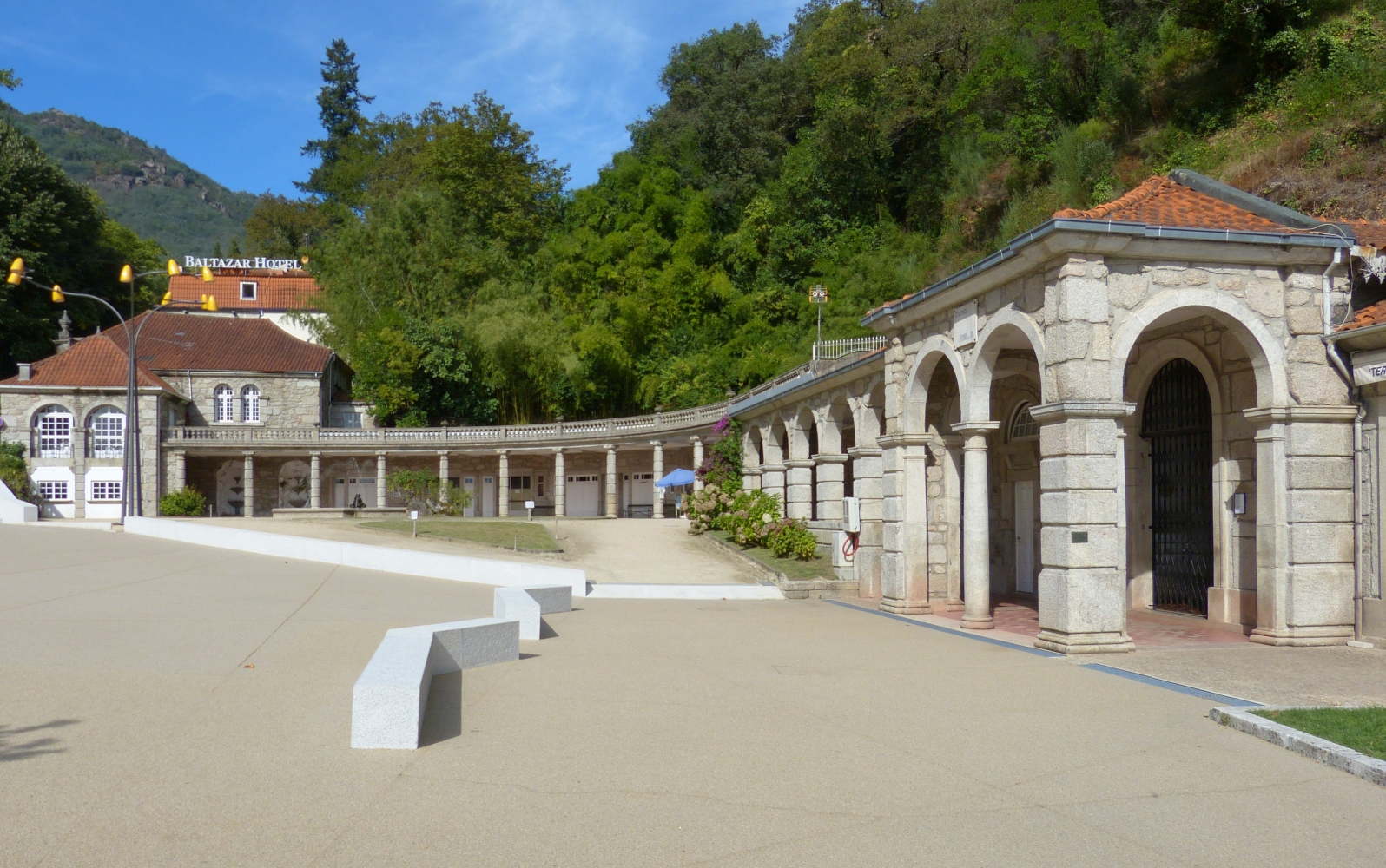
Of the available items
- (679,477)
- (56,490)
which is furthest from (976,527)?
(56,490)

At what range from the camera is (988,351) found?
12438mm

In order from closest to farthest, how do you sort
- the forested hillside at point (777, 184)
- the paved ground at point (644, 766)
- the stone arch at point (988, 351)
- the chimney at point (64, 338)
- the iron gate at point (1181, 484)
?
the paved ground at point (644, 766) → the stone arch at point (988, 351) → the iron gate at point (1181, 484) → the forested hillside at point (777, 184) → the chimney at point (64, 338)

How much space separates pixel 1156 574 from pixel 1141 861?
35.1ft

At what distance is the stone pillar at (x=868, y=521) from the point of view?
1723cm

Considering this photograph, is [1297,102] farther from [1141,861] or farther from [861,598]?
[1141,861]

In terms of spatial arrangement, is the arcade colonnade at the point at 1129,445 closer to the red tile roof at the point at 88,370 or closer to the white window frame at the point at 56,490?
the red tile roof at the point at 88,370

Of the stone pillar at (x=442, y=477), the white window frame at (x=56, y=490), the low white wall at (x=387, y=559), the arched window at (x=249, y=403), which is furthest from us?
the arched window at (x=249, y=403)

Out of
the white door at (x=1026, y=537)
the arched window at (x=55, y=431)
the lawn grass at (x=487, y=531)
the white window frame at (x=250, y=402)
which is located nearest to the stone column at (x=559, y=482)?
the lawn grass at (x=487, y=531)

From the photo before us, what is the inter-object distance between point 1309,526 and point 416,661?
9.39 metres

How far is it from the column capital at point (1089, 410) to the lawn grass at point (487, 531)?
665 inches

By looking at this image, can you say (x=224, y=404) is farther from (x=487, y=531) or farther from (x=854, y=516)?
(x=854, y=516)

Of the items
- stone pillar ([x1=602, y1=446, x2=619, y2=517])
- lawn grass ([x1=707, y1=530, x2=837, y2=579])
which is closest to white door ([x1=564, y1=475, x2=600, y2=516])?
stone pillar ([x1=602, y1=446, x2=619, y2=517])

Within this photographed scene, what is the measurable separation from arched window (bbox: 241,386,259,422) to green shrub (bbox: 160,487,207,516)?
6642 mm

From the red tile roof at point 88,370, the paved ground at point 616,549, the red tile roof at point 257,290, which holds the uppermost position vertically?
the red tile roof at point 257,290
